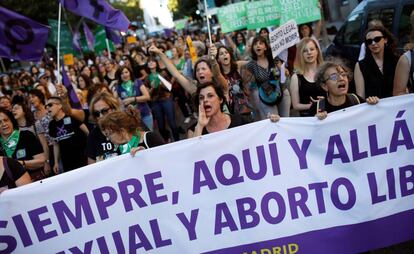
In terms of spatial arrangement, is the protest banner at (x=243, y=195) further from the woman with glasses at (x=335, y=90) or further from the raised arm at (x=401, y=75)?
the raised arm at (x=401, y=75)

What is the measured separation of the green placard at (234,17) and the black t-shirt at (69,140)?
5.84 meters

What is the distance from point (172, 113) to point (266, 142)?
4.79m

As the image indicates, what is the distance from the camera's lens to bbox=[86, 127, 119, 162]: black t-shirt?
400 centimetres

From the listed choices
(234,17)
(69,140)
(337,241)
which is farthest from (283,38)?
(234,17)

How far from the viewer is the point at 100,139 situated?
13.6 feet

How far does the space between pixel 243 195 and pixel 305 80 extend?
198 cm

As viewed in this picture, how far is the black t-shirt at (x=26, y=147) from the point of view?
493 cm

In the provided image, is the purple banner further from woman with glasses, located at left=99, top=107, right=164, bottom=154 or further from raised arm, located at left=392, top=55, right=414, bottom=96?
raised arm, located at left=392, top=55, right=414, bottom=96

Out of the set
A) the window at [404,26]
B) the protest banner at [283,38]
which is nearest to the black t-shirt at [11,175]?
the protest banner at [283,38]

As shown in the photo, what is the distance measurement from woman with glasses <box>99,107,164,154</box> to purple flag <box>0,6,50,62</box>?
2506 mm

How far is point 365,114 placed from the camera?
11.0 feet

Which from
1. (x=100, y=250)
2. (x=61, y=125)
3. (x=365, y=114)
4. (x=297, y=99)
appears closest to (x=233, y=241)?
(x=100, y=250)

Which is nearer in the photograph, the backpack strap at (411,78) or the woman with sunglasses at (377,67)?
the backpack strap at (411,78)

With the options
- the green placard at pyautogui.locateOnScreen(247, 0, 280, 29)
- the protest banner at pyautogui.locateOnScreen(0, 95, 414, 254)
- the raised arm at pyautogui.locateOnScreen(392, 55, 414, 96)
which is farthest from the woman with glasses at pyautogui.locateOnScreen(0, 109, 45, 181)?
the green placard at pyautogui.locateOnScreen(247, 0, 280, 29)
